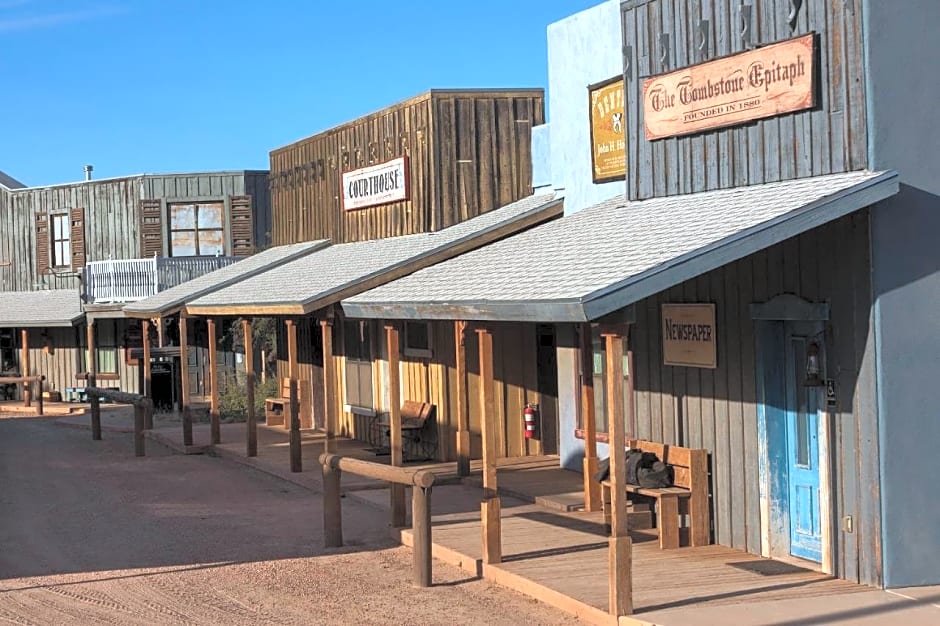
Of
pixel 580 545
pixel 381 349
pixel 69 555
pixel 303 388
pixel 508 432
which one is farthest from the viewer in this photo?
pixel 303 388

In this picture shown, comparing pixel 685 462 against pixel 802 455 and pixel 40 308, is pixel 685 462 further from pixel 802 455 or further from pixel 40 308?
pixel 40 308

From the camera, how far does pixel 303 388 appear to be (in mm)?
24594

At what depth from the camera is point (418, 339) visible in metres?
19.2

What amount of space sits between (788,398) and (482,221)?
830 centimetres

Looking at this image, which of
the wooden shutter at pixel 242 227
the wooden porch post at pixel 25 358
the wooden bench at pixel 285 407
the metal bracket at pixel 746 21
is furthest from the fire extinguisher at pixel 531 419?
the wooden porch post at pixel 25 358

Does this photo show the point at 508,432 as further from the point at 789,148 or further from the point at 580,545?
the point at 789,148

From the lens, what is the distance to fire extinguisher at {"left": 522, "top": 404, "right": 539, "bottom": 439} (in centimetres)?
1809

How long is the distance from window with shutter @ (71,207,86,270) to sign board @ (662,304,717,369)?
2540 centimetres

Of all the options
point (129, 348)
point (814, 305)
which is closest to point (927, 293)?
point (814, 305)

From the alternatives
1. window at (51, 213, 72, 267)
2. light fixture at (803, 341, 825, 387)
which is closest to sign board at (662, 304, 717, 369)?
light fixture at (803, 341, 825, 387)

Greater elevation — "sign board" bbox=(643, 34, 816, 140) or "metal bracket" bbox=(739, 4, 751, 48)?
"metal bracket" bbox=(739, 4, 751, 48)

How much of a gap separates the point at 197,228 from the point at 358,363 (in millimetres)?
13265

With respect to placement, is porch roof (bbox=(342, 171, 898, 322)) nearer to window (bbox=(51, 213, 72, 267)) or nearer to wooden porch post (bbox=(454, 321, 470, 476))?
→ wooden porch post (bbox=(454, 321, 470, 476))

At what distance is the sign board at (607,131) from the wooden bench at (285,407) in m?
10.4
